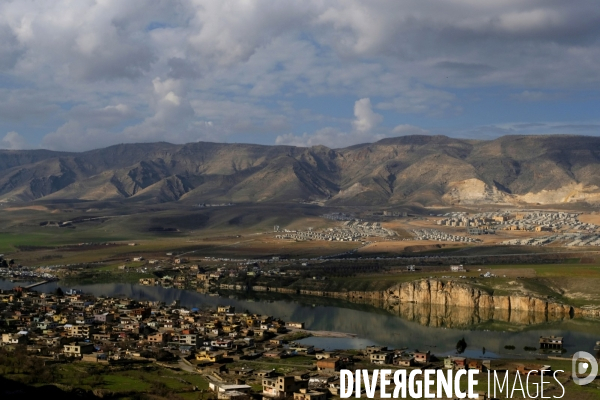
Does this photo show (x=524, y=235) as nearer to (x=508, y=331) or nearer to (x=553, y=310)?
(x=553, y=310)

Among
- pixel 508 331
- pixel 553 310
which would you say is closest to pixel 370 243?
pixel 553 310

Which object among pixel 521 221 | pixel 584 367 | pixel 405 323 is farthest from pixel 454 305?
pixel 521 221

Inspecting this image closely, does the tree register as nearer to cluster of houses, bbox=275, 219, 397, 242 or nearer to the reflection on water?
the reflection on water

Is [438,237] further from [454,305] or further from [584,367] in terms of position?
[584,367]

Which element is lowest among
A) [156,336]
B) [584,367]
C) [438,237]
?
[584,367]

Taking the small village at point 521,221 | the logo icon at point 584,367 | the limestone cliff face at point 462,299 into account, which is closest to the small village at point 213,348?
the logo icon at point 584,367

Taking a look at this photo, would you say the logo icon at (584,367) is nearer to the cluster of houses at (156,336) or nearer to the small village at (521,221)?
the cluster of houses at (156,336)

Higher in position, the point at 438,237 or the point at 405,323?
the point at 438,237
